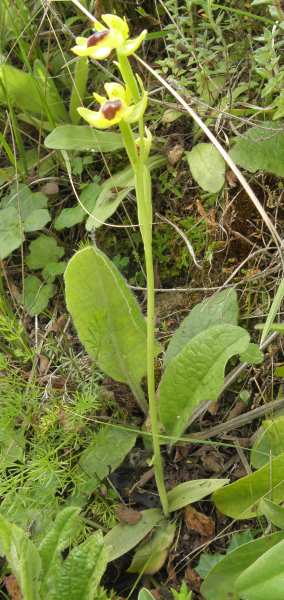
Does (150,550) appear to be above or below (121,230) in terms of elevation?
below

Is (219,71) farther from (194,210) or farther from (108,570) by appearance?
(108,570)

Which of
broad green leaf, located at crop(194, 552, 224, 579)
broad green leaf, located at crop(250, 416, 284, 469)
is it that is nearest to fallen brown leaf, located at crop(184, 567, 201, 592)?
broad green leaf, located at crop(194, 552, 224, 579)

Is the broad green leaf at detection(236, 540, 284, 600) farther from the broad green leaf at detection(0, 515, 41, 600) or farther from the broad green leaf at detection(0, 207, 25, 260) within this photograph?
the broad green leaf at detection(0, 207, 25, 260)

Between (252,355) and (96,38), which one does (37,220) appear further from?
(96,38)

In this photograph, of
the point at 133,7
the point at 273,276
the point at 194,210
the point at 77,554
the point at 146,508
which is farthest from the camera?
the point at 133,7

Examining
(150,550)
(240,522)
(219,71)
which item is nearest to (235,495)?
(240,522)

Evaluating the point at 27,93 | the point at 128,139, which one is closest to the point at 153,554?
the point at 128,139

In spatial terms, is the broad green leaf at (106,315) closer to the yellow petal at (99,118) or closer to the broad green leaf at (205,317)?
the broad green leaf at (205,317)

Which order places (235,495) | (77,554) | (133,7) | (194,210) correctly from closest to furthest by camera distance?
(77,554)
(235,495)
(194,210)
(133,7)
